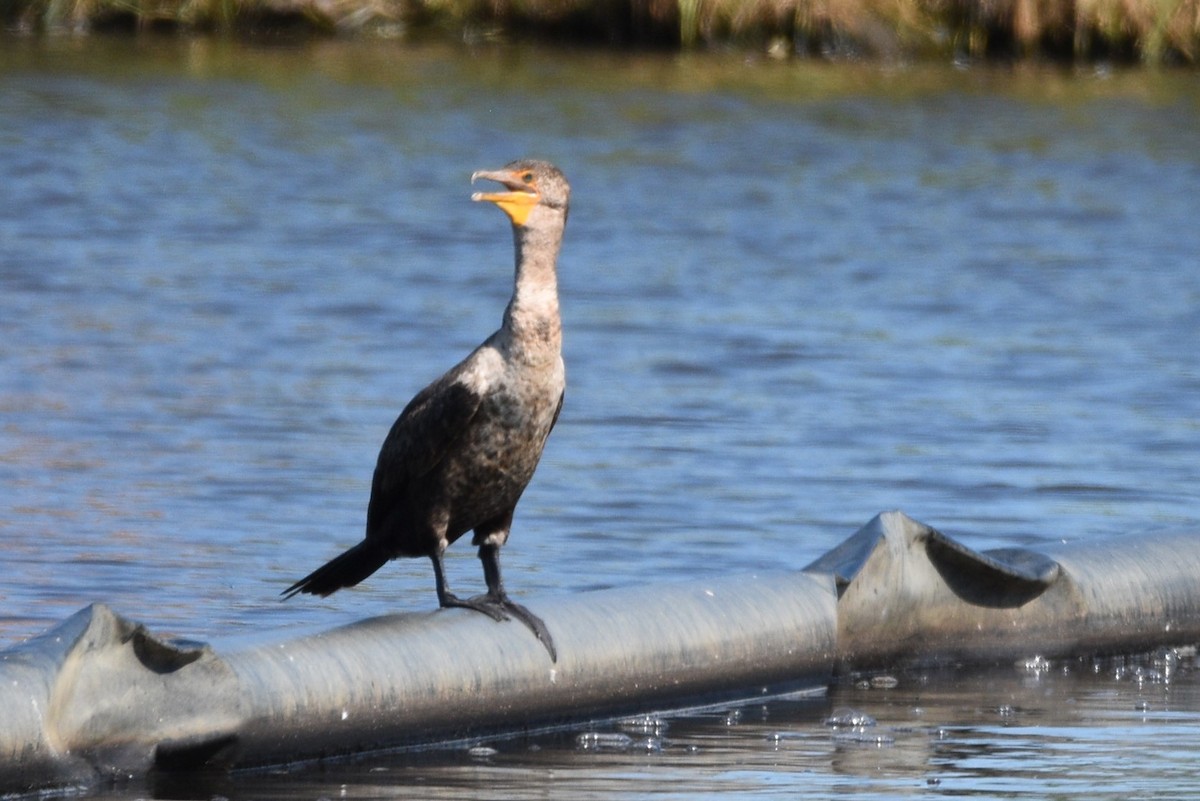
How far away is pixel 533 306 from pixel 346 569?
0.70 m

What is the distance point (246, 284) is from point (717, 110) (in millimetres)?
6600

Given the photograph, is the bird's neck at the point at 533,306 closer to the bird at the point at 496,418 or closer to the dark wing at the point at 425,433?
the bird at the point at 496,418

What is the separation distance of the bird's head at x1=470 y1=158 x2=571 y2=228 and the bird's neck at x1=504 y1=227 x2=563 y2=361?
0.04 meters

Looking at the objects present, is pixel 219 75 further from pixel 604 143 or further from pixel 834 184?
pixel 834 184

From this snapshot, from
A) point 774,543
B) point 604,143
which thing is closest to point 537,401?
point 774,543

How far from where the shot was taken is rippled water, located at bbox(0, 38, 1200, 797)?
6.27 metres

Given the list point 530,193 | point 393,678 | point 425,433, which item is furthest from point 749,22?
point 393,678

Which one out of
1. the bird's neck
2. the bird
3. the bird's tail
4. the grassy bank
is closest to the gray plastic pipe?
the bird

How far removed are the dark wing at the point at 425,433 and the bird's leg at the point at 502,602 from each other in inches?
8.7

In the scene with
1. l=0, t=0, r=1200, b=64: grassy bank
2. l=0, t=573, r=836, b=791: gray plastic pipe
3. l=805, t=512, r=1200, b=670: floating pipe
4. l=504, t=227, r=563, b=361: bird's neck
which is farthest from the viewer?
l=0, t=0, r=1200, b=64: grassy bank

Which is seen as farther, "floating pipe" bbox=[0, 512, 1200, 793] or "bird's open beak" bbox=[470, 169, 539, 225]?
"bird's open beak" bbox=[470, 169, 539, 225]

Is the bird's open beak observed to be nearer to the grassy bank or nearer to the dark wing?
the dark wing

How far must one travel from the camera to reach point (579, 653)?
15.0 feet

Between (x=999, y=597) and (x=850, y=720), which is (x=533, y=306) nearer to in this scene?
(x=850, y=720)
